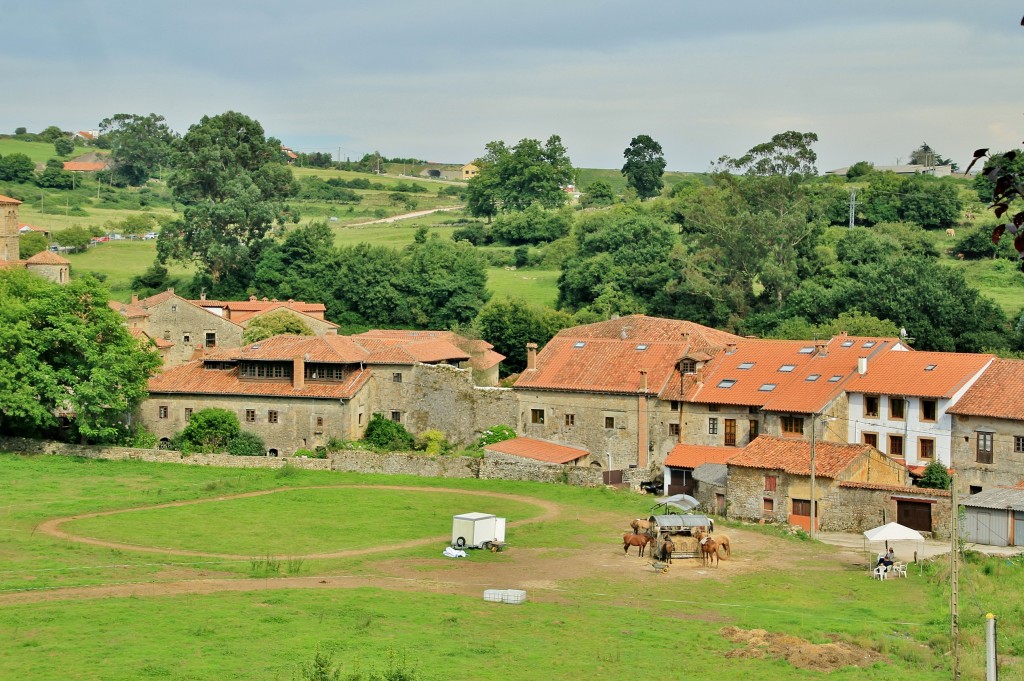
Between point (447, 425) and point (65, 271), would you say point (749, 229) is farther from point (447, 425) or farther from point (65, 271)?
point (65, 271)

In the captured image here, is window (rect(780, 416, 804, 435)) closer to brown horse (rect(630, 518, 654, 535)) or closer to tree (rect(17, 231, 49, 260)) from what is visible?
brown horse (rect(630, 518, 654, 535))

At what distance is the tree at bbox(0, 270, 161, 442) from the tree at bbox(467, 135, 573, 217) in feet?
229

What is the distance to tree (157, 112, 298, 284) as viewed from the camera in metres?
102

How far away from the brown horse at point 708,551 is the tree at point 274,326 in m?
42.3

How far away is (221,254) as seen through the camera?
101 meters

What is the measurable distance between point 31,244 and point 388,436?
195ft

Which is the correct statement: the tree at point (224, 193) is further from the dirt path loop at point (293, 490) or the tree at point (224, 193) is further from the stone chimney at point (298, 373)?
the dirt path loop at point (293, 490)

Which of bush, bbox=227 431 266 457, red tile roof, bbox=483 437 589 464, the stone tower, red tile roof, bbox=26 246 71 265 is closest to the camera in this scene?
red tile roof, bbox=483 437 589 464

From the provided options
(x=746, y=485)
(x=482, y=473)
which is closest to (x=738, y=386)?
(x=746, y=485)

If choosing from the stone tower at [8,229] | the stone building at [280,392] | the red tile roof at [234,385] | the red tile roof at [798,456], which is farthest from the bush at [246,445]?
the stone tower at [8,229]

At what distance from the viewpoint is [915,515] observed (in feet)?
155

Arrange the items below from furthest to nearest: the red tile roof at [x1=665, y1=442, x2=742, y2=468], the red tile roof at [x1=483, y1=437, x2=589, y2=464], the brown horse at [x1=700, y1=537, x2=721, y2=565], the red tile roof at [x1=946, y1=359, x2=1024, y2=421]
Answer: the red tile roof at [x1=483, y1=437, x2=589, y2=464] < the red tile roof at [x1=665, y1=442, x2=742, y2=468] < the red tile roof at [x1=946, y1=359, x2=1024, y2=421] < the brown horse at [x1=700, y1=537, x2=721, y2=565]

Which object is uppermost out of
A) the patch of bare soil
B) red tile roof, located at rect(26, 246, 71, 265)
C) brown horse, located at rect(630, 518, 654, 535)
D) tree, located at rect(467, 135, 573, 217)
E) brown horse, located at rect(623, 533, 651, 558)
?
tree, located at rect(467, 135, 573, 217)

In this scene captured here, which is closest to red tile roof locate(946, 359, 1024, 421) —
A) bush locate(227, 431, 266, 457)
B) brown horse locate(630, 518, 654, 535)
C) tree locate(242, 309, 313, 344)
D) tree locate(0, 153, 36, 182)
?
brown horse locate(630, 518, 654, 535)
